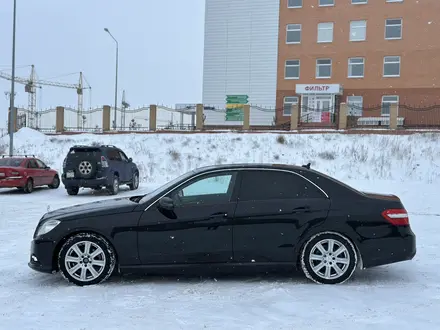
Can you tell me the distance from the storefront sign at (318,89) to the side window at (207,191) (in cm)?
3428

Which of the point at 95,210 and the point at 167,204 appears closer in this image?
the point at 167,204

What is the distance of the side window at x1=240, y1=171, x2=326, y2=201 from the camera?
5852 millimetres

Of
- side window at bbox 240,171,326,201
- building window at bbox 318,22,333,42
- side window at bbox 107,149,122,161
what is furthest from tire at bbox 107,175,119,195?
building window at bbox 318,22,333,42

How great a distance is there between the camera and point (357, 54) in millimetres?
39125

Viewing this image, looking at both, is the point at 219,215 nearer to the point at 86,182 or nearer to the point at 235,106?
the point at 86,182

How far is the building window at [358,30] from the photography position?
39062 millimetres

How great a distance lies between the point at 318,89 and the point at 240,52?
26.9 ft

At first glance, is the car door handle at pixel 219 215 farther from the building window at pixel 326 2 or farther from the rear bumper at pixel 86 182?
the building window at pixel 326 2

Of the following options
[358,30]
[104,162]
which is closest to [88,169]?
[104,162]

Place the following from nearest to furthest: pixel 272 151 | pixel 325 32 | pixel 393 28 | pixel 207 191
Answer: pixel 207 191, pixel 272 151, pixel 393 28, pixel 325 32

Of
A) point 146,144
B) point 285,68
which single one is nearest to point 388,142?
point 146,144

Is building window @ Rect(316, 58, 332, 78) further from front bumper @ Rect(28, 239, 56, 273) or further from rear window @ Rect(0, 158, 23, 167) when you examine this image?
front bumper @ Rect(28, 239, 56, 273)

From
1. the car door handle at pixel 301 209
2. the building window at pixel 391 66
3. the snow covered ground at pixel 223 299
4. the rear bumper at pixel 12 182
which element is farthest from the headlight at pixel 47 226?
the building window at pixel 391 66

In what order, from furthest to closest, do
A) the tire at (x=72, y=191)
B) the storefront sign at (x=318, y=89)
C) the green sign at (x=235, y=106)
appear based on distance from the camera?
the green sign at (x=235, y=106) → the storefront sign at (x=318, y=89) → the tire at (x=72, y=191)
